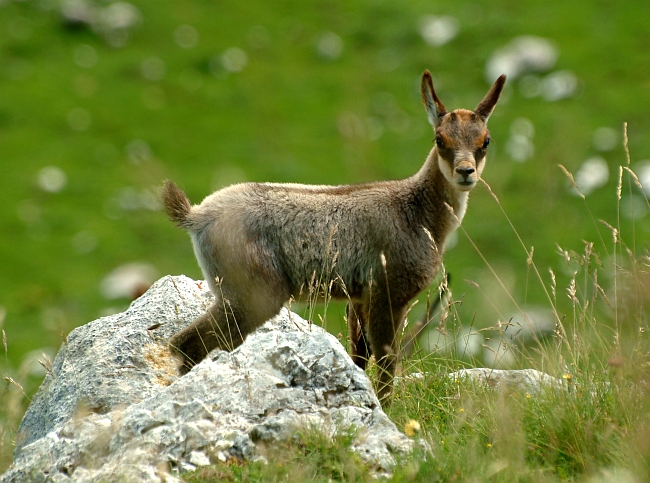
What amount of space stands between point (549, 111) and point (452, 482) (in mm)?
26857

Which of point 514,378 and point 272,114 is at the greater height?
point 514,378

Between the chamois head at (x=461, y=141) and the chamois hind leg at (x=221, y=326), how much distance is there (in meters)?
1.99

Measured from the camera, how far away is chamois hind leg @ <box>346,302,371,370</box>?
8070 mm

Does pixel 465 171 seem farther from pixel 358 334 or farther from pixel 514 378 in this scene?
pixel 514 378

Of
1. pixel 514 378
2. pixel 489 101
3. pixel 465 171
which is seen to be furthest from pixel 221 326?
pixel 489 101

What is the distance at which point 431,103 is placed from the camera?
8523 mm

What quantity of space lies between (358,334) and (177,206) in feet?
6.40

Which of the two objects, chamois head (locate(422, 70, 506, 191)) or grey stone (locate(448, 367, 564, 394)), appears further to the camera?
chamois head (locate(422, 70, 506, 191))

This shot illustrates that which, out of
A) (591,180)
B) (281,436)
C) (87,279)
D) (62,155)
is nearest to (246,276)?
(281,436)

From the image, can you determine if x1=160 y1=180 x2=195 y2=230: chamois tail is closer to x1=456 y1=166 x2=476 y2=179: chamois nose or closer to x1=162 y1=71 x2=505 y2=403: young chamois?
x1=162 y1=71 x2=505 y2=403: young chamois

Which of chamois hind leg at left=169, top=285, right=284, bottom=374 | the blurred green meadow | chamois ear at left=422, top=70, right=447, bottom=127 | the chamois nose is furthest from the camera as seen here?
the blurred green meadow

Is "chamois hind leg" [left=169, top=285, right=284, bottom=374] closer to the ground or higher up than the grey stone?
higher up

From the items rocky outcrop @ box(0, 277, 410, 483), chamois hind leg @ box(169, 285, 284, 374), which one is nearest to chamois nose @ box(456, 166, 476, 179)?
chamois hind leg @ box(169, 285, 284, 374)

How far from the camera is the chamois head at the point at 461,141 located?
7.91 m
